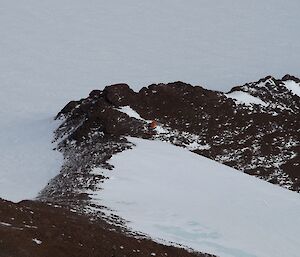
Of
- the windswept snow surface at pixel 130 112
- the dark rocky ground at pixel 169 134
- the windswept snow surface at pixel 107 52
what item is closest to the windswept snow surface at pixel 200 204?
the dark rocky ground at pixel 169 134

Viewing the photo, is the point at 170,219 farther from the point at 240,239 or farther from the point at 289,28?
the point at 289,28

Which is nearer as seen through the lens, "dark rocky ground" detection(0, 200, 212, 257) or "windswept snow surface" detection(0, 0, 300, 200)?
"dark rocky ground" detection(0, 200, 212, 257)

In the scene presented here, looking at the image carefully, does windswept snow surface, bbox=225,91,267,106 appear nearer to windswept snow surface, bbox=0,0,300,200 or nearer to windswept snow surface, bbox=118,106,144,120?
windswept snow surface, bbox=118,106,144,120

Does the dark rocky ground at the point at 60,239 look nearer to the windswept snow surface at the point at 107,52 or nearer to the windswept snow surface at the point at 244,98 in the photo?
the windswept snow surface at the point at 107,52

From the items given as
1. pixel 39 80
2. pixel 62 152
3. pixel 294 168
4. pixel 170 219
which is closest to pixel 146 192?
pixel 170 219

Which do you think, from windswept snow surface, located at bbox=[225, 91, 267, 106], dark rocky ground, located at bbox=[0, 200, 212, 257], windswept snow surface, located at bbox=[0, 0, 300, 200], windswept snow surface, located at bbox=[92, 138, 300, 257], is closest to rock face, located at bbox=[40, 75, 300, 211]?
windswept snow surface, located at bbox=[225, 91, 267, 106]
